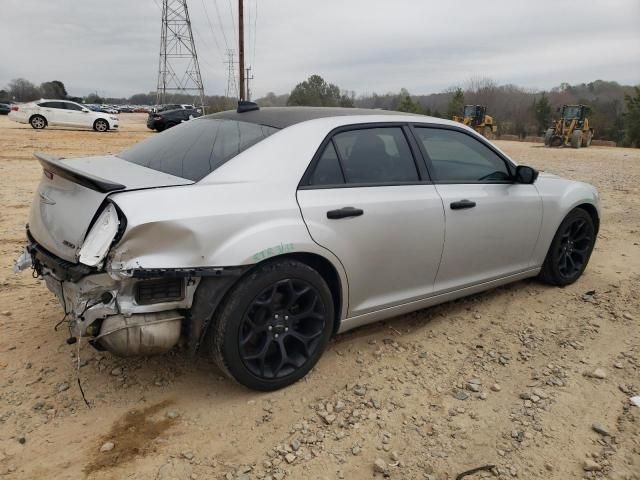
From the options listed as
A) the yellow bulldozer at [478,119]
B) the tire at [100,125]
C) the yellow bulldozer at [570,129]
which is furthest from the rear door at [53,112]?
the yellow bulldozer at [570,129]

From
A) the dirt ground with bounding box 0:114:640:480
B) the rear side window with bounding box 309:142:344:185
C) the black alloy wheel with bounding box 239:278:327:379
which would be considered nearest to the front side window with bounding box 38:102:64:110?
the dirt ground with bounding box 0:114:640:480

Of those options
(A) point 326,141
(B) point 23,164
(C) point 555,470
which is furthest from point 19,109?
(C) point 555,470

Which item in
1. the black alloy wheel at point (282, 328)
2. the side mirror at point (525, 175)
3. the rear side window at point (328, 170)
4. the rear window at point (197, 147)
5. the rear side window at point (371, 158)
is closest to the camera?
the black alloy wheel at point (282, 328)

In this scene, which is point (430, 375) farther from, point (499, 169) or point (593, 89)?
point (593, 89)

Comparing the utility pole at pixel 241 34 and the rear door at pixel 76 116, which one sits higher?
the utility pole at pixel 241 34

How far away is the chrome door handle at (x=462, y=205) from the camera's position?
3329mm

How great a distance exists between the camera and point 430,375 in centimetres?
302

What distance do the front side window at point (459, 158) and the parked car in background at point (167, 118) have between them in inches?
938

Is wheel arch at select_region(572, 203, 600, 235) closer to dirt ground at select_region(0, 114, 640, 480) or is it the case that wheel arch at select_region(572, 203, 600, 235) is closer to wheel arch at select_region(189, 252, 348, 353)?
dirt ground at select_region(0, 114, 640, 480)

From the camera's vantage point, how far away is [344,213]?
111 inches

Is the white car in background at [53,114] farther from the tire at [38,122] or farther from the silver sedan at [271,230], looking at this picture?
the silver sedan at [271,230]

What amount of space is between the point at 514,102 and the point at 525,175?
58828mm

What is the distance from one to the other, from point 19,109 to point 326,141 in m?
24.0

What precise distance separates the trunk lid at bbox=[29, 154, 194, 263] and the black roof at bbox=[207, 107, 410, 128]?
0.74 metres
